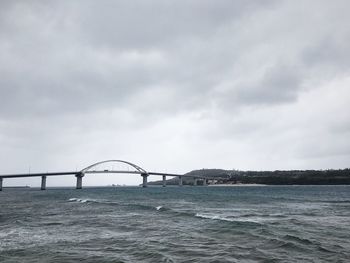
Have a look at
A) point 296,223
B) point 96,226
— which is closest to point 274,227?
point 296,223

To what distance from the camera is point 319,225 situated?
35812 millimetres

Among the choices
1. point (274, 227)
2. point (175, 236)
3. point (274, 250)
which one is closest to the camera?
point (274, 250)

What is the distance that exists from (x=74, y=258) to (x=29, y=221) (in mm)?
23435

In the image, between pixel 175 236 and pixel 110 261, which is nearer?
pixel 110 261

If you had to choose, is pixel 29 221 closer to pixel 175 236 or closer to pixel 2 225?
pixel 2 225

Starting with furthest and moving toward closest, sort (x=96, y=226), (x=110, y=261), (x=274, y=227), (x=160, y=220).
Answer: (x=160, y=220) → (x=96, y=226) → (x=274, y=227) → (x=110, y=261)

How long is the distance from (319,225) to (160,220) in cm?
Result: 1744

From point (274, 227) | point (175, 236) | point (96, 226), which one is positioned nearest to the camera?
point (175, 236)

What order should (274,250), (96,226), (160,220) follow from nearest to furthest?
1. (274,250)
2. (96,226)
3. (160,220)

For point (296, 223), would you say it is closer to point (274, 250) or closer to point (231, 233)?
point (231, 233)

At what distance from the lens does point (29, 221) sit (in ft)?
140

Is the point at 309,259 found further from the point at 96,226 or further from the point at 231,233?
the point at 96,226

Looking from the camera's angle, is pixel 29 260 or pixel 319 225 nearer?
pixel 29 260

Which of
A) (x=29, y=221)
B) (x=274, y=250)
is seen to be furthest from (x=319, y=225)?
(x=29, y=221)
